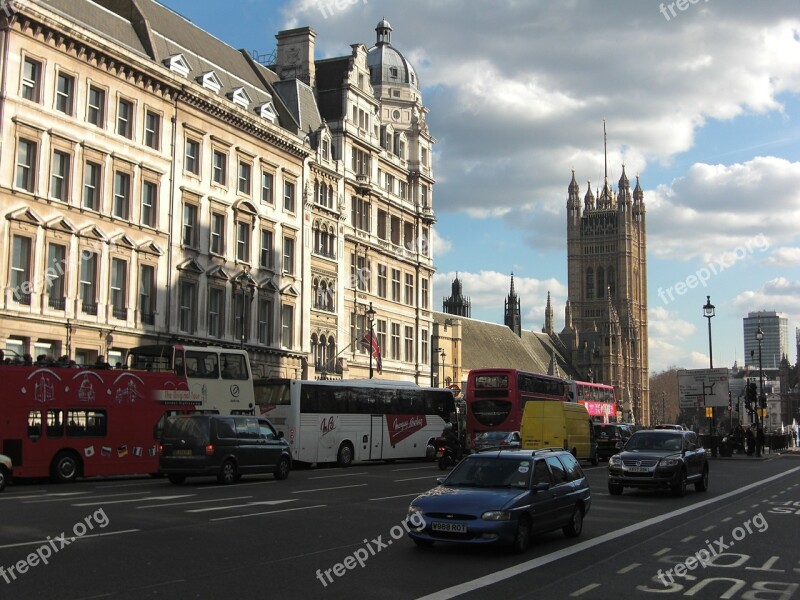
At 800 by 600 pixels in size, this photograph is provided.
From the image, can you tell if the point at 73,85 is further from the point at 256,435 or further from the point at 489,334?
the point at 489,334

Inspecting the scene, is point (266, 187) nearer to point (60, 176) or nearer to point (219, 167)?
point (219, 167)

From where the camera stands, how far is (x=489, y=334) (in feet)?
405

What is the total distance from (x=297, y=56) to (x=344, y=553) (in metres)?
55.6

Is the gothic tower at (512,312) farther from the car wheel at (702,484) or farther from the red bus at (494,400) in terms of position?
the car wheel at (702,484)

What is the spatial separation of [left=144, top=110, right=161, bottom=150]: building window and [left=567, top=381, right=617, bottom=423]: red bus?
39.8 m

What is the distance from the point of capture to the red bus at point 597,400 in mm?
72900

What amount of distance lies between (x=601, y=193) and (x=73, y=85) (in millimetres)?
157245

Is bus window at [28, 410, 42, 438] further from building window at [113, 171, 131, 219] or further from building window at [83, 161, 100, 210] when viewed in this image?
building window at [113, 171, 131, 219]

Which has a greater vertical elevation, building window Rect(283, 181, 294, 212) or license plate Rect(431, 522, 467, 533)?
building window Rect(283, 181, 294, 212)

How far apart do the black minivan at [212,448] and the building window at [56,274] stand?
45.4 ft

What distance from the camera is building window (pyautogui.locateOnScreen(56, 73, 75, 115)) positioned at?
37.6m

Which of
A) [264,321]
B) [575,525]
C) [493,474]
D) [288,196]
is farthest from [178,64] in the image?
[575,525]

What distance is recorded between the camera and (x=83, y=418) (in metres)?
27.6

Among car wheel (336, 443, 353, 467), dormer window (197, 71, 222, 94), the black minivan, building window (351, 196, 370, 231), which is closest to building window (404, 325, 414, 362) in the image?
building window (351, 196, 370, 231)
